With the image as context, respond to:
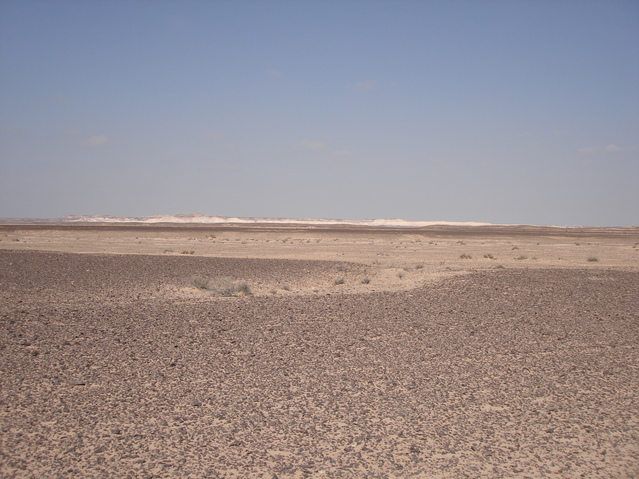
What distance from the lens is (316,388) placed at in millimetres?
7395

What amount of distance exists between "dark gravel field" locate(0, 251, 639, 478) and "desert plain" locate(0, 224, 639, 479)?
1.1 inches

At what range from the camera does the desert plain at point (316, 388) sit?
17.2 feet

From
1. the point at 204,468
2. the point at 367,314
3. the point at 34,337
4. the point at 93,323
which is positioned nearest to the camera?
the point at 204,468

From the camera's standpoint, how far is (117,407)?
650cm

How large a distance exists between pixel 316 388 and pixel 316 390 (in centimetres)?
9

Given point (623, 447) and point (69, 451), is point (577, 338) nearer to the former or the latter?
point (623, 447)

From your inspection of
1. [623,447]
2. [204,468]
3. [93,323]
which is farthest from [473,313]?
[204,468]

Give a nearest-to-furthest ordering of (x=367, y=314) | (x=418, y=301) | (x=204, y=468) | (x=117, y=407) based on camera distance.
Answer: (x=204, y=468) < (x=117, y=407) < (x=367, y=314) < (x=418, y=301)

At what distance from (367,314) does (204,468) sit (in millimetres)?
8834

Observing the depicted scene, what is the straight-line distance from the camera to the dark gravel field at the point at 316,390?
5234mm

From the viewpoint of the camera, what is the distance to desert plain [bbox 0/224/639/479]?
5242 mm

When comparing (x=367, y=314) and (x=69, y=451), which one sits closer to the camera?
(x=69, y=451)

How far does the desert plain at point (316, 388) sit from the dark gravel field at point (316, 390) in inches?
1.1

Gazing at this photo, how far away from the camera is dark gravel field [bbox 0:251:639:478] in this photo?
5234 millimetres
